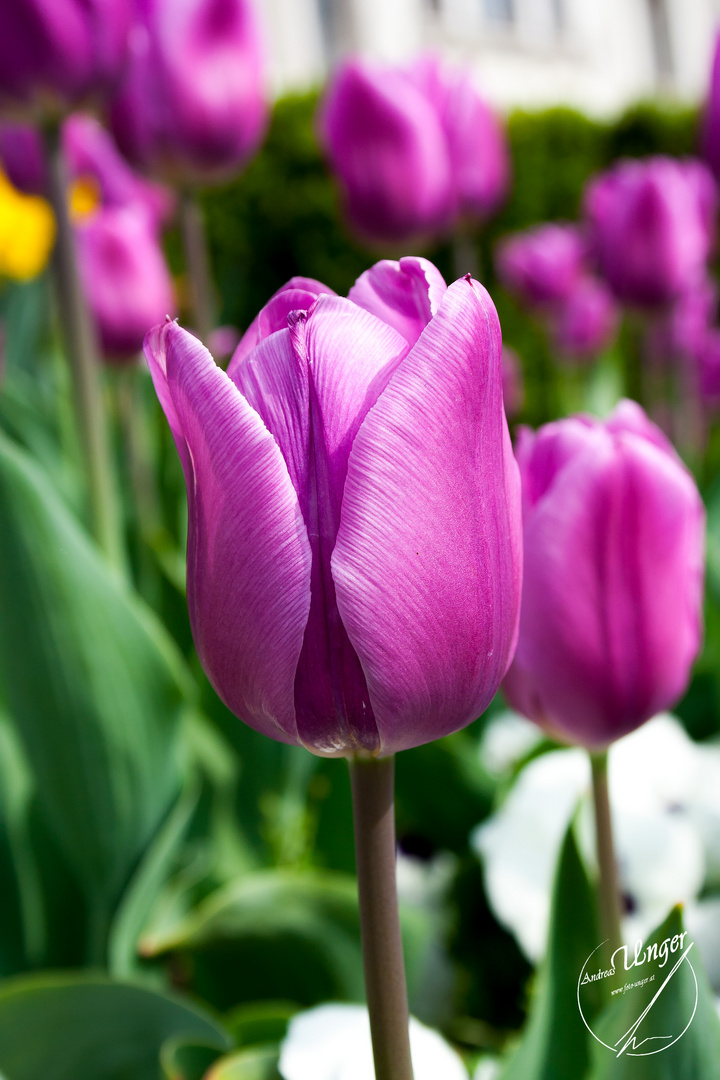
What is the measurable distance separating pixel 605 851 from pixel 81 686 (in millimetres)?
312

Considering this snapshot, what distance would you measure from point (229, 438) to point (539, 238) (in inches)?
106

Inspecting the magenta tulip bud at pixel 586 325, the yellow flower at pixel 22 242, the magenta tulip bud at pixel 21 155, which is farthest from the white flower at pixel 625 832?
the magenta tulip bud at pixel 586 325

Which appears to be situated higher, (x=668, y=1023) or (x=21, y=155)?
(x=21, y=155)

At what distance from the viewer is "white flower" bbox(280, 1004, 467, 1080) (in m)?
0.48

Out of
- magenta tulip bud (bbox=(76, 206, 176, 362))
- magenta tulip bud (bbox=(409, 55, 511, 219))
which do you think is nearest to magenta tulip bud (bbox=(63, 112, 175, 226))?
magenta tulip bud (bbox=(76, 206, 176, 362))

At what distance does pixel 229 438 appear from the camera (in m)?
0.32

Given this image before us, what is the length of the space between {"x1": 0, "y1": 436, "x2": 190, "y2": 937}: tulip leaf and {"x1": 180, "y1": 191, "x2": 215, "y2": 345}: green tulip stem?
0.60 meters

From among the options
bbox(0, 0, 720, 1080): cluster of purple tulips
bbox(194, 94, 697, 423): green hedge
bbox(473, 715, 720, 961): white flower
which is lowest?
bbox(194, 94, 697, 423): green hedge

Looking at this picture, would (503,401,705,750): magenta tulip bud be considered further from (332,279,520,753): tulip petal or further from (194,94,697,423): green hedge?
(194,94,697,423): green hedge

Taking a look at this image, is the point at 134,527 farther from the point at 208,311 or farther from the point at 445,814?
the point at 445,814

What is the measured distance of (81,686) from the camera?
2.07 feet

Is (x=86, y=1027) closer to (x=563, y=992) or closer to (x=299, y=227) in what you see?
(x=563, y=992)

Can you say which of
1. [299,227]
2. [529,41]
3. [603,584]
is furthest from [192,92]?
[529,41]

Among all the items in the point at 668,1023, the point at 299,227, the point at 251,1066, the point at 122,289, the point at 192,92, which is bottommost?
the point at 299,227
